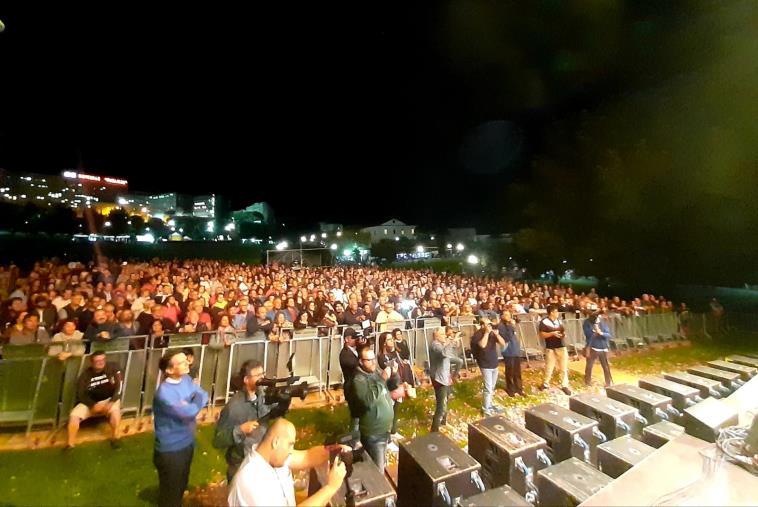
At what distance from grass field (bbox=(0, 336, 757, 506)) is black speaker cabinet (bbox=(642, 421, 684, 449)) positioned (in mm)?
2769

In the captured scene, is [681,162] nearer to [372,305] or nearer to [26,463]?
[372,305]

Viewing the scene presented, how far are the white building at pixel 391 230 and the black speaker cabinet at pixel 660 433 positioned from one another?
89.2m

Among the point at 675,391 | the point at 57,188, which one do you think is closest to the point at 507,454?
the point at 675,391

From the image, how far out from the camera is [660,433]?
4.44 m

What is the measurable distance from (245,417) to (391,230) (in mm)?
93055

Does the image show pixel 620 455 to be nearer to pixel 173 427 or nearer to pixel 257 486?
pixel 257 486

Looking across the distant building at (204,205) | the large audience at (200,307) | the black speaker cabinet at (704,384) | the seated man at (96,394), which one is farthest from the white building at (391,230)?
the seated man at (96,394)

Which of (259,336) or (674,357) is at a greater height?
(259,336)

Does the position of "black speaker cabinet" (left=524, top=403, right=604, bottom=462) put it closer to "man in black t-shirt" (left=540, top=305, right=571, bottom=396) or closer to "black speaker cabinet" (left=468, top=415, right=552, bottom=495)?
"black speaker cabinet" (left=468, top=415, right=552, bottom=495)

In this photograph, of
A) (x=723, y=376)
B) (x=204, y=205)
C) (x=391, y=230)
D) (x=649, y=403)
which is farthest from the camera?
(x=204, y=205)

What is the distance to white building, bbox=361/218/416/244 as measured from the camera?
311 ft

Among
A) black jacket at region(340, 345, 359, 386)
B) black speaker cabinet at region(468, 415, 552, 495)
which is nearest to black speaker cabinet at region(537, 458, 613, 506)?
black speaker cabinet at region(468, 415, 552, 495)

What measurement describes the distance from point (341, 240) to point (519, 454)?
87.0 m

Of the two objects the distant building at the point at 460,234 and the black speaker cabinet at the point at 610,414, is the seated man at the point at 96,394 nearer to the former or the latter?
the black speaker cabinet at the point at 610,414
